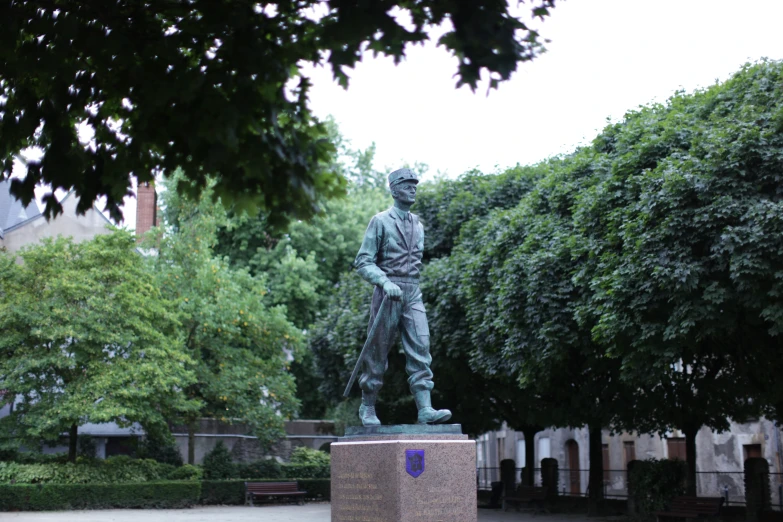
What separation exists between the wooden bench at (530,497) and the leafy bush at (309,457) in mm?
9179

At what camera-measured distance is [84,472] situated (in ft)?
85.3

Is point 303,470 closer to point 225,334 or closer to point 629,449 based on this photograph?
point 225,334

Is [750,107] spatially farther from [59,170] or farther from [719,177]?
[59,170]

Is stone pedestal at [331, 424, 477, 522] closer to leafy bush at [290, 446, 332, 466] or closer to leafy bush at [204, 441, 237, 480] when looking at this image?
leafy bush at [204, 441, 237, 480]

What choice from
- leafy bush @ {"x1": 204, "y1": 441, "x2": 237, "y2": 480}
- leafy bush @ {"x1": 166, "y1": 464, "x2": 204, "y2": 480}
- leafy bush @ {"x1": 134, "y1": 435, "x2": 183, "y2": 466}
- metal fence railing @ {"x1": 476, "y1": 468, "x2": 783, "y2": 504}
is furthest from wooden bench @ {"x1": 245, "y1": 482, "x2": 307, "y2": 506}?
metal fence railing @ {"x1": 476, "y1": 468, "x2": 783, "y2": 504}

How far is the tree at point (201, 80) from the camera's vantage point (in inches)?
232

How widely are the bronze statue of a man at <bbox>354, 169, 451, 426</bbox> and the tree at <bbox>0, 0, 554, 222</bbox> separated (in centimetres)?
439

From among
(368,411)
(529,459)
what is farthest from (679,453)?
(368,411)

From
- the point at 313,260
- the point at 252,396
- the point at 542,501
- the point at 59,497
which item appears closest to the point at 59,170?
the point at 59,497

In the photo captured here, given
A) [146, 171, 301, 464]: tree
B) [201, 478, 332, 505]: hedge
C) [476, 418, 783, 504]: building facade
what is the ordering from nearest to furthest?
[201, 478, 332, 505]: hedge < [476, 418, 783, 504]: building facade < [146, 171, 301, 464]: tree

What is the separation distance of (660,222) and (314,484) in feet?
63.2

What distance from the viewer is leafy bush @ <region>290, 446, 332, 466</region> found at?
34294 mm

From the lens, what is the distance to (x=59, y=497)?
79.9 ft

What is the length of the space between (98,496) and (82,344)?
4.37 meters
